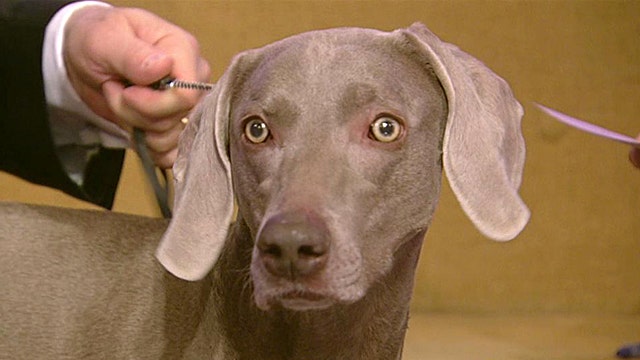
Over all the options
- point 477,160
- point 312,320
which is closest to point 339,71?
point 477,160

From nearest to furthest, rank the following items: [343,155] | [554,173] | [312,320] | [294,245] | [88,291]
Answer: [294,245]
[343,155]
[312,320]
[88,291]
[554,173]

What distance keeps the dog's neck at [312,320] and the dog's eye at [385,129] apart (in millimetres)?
151

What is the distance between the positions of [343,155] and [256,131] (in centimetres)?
12

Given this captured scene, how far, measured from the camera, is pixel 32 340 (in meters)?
1.35

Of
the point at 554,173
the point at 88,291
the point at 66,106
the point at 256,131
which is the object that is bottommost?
the point at 554,173

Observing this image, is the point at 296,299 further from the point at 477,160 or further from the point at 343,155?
the point at 477,160

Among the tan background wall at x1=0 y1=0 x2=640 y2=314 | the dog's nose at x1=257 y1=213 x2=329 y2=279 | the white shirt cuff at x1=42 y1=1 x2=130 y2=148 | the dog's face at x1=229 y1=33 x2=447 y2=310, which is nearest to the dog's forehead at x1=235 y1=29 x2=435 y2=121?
the dog's face at x1=229 y1=33 x2=447 y2=310

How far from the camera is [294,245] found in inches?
36.2

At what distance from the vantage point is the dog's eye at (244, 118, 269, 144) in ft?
3.54

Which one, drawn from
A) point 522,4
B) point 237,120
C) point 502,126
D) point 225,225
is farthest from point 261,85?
point 522,4

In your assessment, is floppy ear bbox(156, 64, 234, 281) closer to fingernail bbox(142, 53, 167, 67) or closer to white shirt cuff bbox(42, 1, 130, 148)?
fingernail bbox(142, 53, 167, 67)

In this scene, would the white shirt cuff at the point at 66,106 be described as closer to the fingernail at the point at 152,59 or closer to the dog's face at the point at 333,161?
the fingernail at the point at 152,59

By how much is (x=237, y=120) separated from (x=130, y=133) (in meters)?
0.44

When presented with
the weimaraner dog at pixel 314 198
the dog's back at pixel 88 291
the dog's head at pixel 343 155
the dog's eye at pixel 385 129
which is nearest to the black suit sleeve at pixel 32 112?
the dog's back at pixel 88 291
